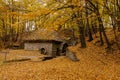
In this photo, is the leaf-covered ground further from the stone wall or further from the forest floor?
the stone wall

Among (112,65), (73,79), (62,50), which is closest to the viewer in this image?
(73,79)

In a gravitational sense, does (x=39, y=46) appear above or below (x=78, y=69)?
above

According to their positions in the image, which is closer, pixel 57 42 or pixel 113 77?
pixel 113 77

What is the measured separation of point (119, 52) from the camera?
16391mm

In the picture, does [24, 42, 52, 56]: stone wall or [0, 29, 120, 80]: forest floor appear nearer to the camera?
[0, 29, 120, 80]: forest floor

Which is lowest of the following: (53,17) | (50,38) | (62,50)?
(62,50)

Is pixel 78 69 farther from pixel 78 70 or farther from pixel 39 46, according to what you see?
pixel 39 46

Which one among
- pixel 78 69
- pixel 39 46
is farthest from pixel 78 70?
pixel 39 46

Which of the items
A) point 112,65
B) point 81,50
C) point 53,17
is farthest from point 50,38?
point 112,65

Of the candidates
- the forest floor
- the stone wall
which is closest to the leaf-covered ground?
the forest floor

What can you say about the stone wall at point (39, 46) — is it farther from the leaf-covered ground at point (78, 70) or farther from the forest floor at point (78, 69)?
the leaf-covered ground at point (78, 70)

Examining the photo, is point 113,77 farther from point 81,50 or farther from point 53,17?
point 81,50

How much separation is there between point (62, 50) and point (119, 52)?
59.7ft

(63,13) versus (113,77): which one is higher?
(63,13)
